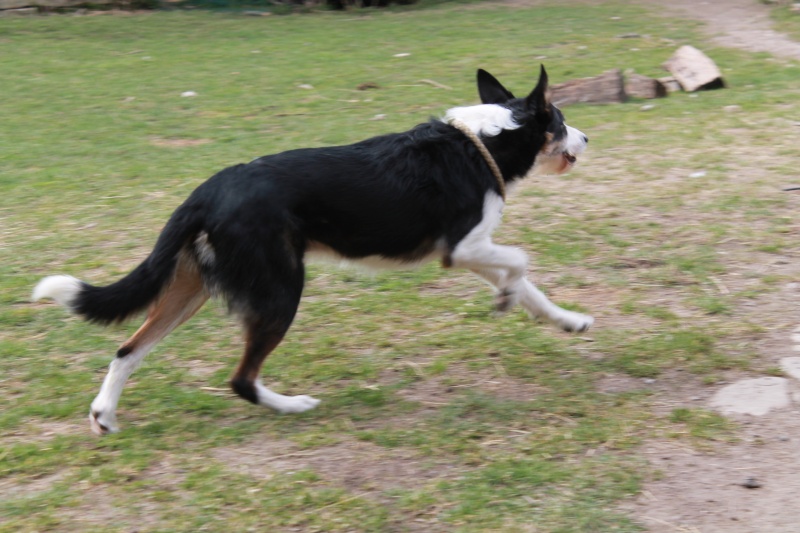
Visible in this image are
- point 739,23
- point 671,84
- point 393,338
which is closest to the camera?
point 393,338

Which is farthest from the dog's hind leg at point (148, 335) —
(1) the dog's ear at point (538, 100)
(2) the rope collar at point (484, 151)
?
(1) the dog's ear at point (538, 100)

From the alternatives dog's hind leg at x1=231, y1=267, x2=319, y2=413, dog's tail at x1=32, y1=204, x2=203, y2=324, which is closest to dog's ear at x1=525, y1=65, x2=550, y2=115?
dog's hind leg at x1=231, y1=267, x2=319, y2=413

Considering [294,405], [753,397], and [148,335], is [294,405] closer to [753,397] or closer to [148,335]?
[148,335]

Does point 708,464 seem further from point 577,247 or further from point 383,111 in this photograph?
point 383,111

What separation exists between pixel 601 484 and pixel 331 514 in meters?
1.03

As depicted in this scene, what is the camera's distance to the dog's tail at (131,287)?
13.1ft

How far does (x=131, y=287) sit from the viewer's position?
13.4 ft

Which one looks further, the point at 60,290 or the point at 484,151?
the point at 484,151

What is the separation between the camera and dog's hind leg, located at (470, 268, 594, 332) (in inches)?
190

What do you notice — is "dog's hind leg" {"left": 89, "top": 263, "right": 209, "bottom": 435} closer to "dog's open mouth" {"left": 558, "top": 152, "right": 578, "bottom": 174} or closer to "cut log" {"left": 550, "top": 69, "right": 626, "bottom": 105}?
"dog's open mouth" {"left": 558, "top": 152, "right": 578, "bottom": 174}

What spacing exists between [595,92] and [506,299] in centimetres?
561

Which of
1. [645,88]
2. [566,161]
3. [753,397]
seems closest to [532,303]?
[566,161]

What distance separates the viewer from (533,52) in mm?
12953

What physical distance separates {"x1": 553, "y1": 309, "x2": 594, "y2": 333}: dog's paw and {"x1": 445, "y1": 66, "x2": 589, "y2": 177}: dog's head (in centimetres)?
76
